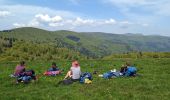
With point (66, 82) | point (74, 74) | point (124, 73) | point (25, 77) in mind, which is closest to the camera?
point (66, 82)

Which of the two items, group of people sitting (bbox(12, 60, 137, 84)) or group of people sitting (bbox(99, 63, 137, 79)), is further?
group of people sitting (bbox(99, 63, 137, 79))

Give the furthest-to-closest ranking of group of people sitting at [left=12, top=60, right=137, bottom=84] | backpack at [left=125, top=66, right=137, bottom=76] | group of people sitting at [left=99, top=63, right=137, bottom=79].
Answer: backpack at [left=125, top=66, right=137, bottom=76], group of people sitting at [left=99, top=63, right=137, bottom=79], group of people sitting at [left=12, top=60, right=137, bottom=84]

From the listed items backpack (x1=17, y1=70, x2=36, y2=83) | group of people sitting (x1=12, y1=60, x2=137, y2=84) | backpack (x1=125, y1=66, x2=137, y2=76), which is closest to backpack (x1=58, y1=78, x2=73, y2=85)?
group of people sitting (x1=12, y1=60, x2=137, y2=84)

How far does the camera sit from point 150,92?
2397 centimetres

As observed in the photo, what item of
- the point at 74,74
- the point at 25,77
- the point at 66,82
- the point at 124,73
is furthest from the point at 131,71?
the point at 25,77

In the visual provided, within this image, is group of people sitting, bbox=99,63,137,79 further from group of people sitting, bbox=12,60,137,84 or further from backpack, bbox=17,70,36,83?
backpack, bbox=17,70,36,83

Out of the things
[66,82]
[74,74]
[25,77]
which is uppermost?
[74,74]

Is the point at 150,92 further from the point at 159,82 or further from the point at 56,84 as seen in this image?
the point at 56,84

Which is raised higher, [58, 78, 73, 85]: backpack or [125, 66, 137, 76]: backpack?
[125, 66, 137, 76]: backpack

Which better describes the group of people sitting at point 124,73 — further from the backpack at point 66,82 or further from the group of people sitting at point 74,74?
the backpack at point 66,82

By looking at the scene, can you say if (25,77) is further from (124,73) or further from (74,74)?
(124,73)

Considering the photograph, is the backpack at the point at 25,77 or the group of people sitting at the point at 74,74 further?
the backpack at the point at 25,77

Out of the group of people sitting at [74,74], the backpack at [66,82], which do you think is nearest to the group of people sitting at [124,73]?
the group of people sitting at [74,74]

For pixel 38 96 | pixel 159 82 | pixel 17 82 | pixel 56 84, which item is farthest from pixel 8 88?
pixel 159 82
